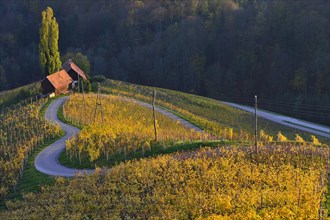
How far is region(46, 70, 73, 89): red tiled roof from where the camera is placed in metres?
56.9

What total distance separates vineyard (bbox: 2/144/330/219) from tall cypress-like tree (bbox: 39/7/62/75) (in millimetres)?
34283

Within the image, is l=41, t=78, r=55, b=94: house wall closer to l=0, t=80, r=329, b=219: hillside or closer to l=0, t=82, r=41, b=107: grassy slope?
l=0, t=82, r=41, b=107: grassy slope

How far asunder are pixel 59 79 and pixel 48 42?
548 cm

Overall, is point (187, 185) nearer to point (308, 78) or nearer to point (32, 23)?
point (308, 78)

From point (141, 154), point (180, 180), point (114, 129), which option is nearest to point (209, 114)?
point (114, 129)

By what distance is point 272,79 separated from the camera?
278ft

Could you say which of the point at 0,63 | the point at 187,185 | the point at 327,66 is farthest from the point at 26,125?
the point at 0,63

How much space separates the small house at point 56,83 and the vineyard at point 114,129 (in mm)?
3902

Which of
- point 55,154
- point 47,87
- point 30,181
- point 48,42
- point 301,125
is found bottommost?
point 301,125

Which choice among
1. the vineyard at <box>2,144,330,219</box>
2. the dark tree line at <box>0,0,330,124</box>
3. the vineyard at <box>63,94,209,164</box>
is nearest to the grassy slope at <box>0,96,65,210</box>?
the vineyard at <box>2,144,330,219</box>

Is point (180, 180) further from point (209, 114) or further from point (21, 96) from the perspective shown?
point (21, 96)

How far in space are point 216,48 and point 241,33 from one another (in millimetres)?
7189

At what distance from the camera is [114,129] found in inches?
1529

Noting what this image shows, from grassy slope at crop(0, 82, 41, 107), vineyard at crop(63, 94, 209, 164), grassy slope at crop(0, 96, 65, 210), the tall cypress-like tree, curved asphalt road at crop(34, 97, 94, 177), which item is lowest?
grassy slope at crop(0, 96, 65, 210)
